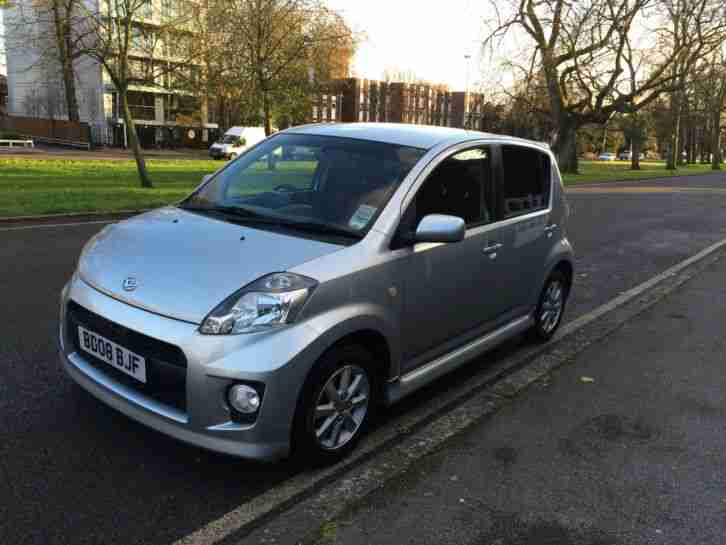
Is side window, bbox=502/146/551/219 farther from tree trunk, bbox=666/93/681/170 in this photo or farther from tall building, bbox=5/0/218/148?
tree trunk, bbox=666/93/681/170

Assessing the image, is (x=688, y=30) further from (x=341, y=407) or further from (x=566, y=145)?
(x=341, y=407)

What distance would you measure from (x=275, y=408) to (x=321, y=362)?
12.5 inches

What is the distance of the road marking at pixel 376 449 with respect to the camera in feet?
9.29

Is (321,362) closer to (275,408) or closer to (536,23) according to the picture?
(275,408)

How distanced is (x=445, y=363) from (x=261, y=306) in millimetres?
1555

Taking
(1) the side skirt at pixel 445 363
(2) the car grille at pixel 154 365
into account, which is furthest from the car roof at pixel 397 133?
(2) the car grille at pixel 154 365

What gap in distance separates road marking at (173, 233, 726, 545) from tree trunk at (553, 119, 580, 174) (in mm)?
34781

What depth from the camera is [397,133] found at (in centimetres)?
423

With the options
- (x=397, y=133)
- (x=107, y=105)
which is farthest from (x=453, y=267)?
(x=107, y=105)

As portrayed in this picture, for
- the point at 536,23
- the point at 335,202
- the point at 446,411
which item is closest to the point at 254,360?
the point at 335,202

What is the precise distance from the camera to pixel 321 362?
306 cm

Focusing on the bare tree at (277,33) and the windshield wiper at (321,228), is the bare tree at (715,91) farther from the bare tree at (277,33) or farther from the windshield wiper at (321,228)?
the windshield wiper at (321,228)

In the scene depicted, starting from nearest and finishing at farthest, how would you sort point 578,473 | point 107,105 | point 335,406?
point 335,406
point 578,473
point 107,105

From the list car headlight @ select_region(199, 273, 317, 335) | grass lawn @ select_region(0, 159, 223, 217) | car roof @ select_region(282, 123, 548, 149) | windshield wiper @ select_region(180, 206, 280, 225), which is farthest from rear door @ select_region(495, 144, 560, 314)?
grass lawn @ select_region(0, 159, 223, 217)
